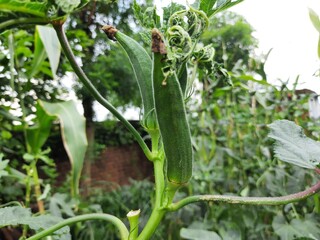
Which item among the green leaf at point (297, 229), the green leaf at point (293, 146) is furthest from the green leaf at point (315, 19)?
the green leaf at point (297, 229)

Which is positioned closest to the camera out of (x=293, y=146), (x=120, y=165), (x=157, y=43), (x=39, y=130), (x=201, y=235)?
(x=157, y=43)

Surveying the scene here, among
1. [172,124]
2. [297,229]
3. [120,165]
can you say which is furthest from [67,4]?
[120,165]

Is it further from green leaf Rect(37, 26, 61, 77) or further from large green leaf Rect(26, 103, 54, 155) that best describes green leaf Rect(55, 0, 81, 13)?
large green leaf Rect(26, 103, 54, 155)

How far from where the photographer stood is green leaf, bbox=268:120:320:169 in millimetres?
439

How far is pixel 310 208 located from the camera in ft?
4.32

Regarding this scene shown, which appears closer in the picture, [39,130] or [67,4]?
[67,4]

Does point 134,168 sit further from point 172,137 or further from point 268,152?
point 172,137

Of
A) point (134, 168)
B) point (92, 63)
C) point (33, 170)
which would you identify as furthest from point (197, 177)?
point (134, 168)

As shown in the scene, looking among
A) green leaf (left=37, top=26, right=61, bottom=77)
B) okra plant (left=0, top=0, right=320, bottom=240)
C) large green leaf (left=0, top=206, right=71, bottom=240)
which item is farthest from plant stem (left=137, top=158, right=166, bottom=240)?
green leaf (left=37, top=26, right=61, bottom=77)

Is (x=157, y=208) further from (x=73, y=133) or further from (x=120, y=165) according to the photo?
(x=120, y=165)

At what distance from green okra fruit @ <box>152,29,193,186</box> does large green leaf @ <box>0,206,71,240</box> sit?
0.17 metres

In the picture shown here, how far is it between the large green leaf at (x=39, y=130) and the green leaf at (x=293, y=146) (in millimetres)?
605

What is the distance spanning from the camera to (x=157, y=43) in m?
0.36

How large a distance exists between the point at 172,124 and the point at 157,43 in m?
0.08
